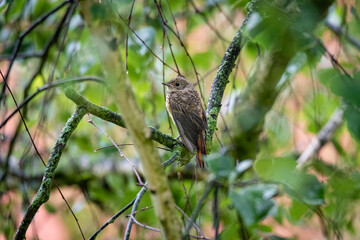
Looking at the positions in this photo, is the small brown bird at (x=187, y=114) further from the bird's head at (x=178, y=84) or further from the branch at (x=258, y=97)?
the branch at (x=258, y=97)

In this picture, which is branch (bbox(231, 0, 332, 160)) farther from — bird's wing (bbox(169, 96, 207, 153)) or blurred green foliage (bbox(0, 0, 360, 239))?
bird's wing (bbox(169, 96, 207, 153))

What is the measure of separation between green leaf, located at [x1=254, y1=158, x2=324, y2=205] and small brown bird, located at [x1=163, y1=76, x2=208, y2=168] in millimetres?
1105

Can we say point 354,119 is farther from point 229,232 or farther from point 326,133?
point 326,133

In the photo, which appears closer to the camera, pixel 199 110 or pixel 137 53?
pixel 137 53

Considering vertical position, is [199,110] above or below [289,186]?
above

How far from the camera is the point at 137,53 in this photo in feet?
9.72

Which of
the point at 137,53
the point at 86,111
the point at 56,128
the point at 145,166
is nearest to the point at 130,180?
the point at 56,128

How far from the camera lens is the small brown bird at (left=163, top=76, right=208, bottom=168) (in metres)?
2.93

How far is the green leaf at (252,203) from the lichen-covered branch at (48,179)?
1.05 metres

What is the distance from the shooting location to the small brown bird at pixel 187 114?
2930 millimetres

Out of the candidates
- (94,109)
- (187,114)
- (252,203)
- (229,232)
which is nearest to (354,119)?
(252,203)

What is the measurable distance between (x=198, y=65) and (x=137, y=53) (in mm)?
945

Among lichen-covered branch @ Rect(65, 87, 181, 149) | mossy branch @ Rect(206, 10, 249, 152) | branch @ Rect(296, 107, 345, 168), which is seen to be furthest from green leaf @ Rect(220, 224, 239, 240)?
branch @ Rect(296, 107, 345, 168)

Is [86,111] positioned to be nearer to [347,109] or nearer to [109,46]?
[109,46]
